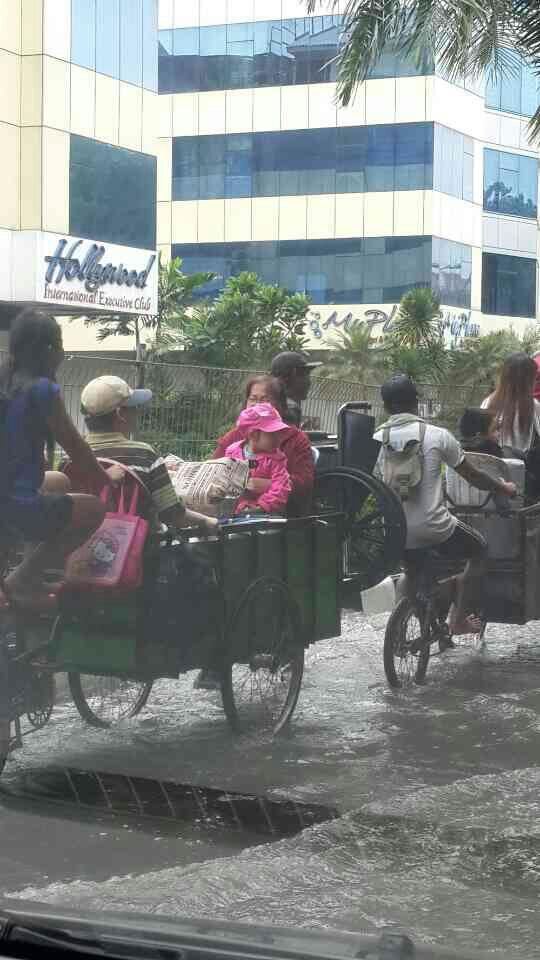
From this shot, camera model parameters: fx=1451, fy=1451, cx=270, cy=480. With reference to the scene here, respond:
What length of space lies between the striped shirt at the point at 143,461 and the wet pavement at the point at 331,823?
3.66 ft

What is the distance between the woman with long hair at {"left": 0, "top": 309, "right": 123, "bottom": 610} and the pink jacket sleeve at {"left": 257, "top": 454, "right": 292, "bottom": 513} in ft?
4.85

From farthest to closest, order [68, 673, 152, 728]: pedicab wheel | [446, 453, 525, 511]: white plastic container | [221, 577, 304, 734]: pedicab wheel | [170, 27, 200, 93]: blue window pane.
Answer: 1. [170, 27, 200, 93]: blue window pane
2. [446, 453, 525, 511]: white plastic container
3. [68, 673, 152, 728]: pedicab wheel
4. [221, 577, 304, 734]: pedicab wheel

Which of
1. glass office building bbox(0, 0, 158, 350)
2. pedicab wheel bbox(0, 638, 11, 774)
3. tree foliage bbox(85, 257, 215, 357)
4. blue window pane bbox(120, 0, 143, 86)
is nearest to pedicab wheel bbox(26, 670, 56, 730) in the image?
pedicab wheel bbox(0, 638, 11, 774)

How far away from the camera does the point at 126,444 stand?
6367mm

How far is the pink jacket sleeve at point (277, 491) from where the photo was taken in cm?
735

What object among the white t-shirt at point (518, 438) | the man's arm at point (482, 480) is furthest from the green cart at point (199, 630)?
the white t-shirt at point (518, 438)

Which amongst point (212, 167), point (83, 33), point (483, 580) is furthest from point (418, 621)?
point (212, 167)

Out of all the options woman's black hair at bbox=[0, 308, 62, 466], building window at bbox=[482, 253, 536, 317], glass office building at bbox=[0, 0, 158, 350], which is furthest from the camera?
building window at bbox=[482, 253, 536, 317]

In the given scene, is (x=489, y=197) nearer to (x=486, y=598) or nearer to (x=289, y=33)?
(x=289, y=33)

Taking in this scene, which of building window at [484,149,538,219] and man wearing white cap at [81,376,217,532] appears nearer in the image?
man wearing white cap at [81,376,217,532]

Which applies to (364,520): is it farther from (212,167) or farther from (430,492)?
(212,167)

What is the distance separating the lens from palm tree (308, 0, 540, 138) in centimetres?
1623

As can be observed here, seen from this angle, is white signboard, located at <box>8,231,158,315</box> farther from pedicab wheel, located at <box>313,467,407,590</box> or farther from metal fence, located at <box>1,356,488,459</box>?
pedicab wheel, located at <box>313,467,407,590</box>

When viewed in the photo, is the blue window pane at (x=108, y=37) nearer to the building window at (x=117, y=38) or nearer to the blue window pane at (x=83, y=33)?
the building window at (x=117, y=38)
